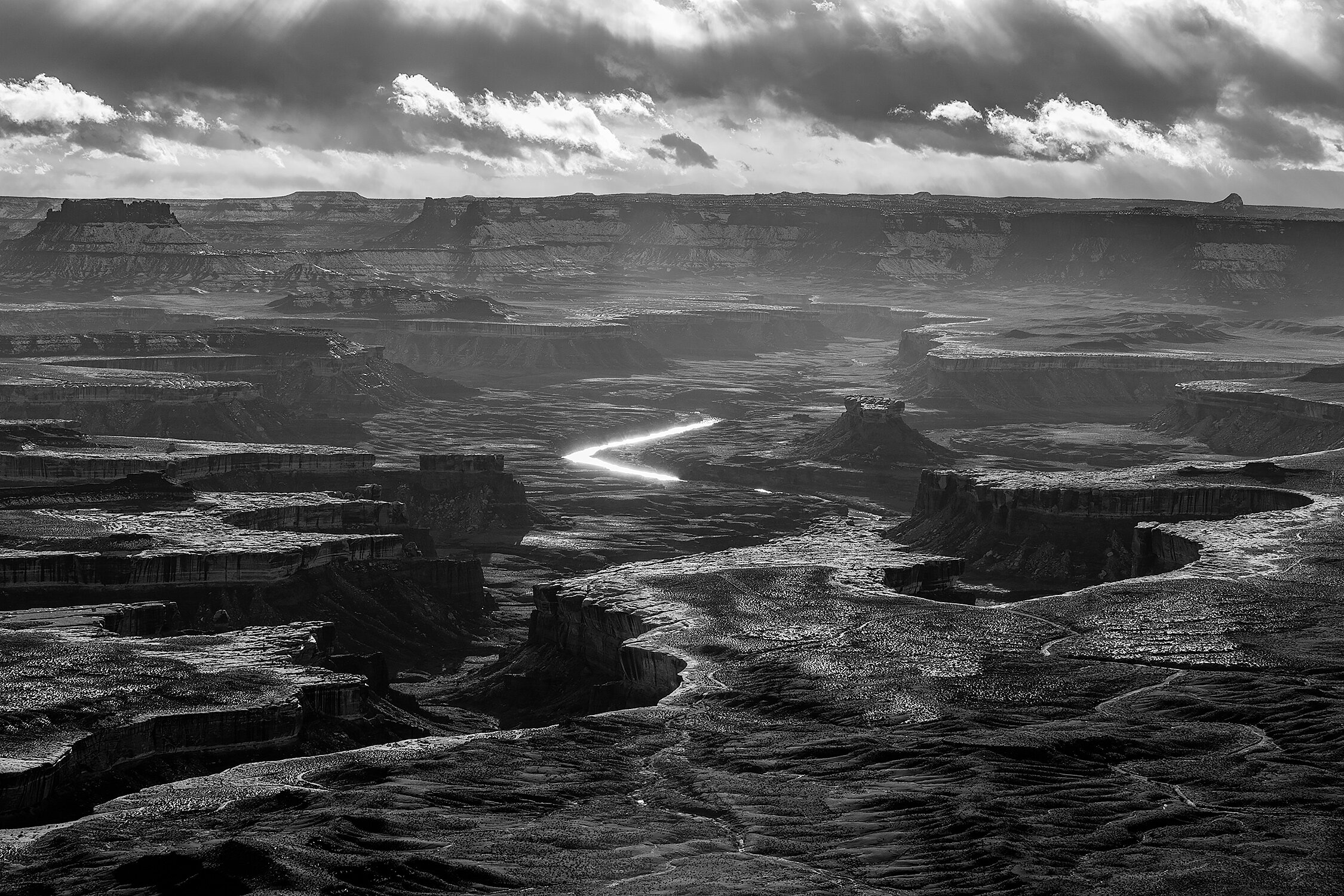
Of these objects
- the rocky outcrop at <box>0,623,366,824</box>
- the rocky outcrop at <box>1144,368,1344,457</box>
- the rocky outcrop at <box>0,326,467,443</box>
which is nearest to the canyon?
the rocky outcrop at <box>0,623,366,824</box>

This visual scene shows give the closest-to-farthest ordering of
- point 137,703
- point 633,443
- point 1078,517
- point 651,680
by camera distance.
Result: point 137,703 → point 651,680 → point 1078,517 → point 633,443

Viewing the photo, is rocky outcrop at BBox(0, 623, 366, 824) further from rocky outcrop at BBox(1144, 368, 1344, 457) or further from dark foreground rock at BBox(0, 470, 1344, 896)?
rocky outcrop at BBox(1144, 368, 1344, 457)

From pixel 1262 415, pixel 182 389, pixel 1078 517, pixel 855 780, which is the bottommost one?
pixel 855 780

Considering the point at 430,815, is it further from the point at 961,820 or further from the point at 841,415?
the point at 841,415

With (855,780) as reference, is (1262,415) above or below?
above

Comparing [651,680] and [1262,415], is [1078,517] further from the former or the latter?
[1262,415]

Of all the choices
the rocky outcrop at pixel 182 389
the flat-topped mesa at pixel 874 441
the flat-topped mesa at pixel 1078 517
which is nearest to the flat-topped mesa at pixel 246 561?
the flat-topped mesa at pixel 1078 517

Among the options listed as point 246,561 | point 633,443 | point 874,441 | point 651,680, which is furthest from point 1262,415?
point 651,680
